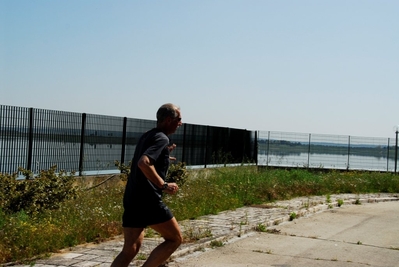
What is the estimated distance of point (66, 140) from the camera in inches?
607

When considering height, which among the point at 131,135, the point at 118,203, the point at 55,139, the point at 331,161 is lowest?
the point at 118,203

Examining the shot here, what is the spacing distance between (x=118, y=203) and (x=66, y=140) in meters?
3.61

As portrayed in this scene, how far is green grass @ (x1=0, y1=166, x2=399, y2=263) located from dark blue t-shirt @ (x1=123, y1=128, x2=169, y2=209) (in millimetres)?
2669

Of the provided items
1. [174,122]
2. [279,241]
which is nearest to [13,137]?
[279,241]

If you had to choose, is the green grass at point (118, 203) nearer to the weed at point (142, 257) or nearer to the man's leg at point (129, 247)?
the weed at point (142, 257)

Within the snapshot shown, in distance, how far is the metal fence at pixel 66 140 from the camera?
13.2 metres

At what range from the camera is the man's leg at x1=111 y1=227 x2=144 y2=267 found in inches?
227

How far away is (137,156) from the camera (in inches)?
230

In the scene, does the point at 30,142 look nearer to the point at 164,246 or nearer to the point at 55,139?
the point at 55,139

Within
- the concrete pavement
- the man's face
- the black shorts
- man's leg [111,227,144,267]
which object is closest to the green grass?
the concrete pavement

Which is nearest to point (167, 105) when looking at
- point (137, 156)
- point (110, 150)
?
point (137, 156)

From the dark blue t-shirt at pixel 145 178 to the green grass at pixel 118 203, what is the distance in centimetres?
267

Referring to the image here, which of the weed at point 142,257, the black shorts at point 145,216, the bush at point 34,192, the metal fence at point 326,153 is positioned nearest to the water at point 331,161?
the metal fence at point 326,153

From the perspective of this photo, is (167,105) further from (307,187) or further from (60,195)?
(307,187)
